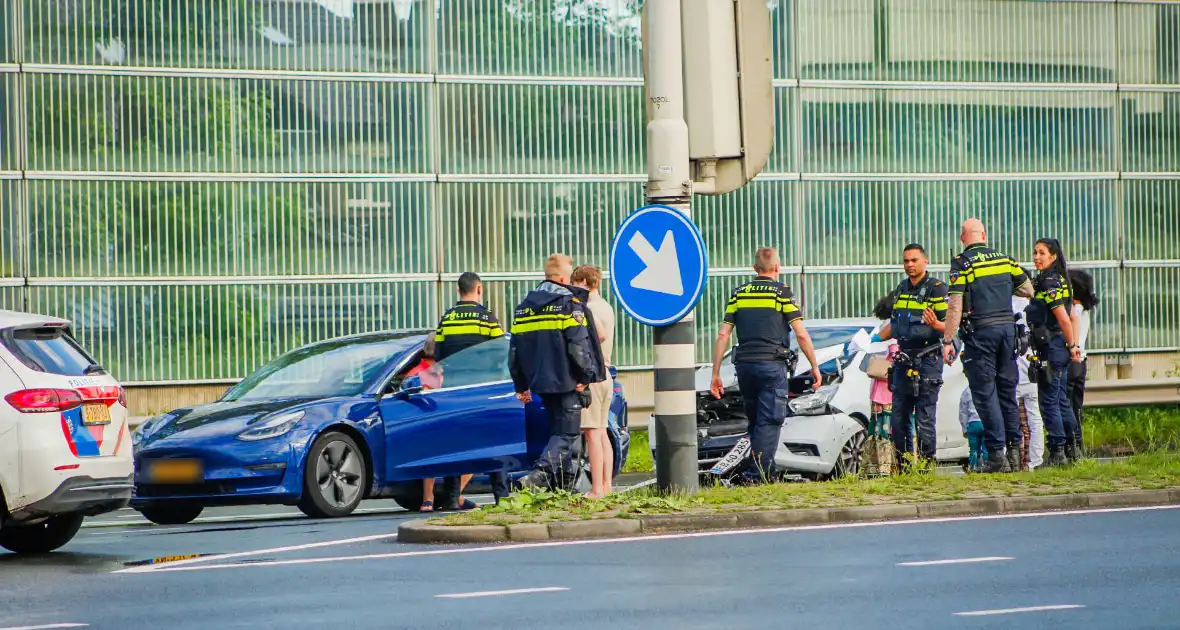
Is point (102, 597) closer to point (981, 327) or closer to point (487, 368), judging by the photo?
point (487, 368)

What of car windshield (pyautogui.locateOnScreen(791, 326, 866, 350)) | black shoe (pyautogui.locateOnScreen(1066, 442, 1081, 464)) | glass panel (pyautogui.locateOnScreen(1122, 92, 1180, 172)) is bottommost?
black shoe (pyautogui.locateOnScreen(1066, 442, 1081, 464))

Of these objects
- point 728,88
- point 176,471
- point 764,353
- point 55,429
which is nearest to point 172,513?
point 176,471

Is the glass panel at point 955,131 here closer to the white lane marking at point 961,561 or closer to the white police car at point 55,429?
the white police car at point 55,429

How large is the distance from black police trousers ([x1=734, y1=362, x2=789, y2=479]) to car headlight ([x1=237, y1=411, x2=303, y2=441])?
324cm

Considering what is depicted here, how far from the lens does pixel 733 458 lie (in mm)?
15008

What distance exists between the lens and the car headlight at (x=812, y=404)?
15.8m

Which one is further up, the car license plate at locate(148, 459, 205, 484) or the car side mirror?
the car side mirror

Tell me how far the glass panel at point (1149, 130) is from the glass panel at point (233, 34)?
8.47 metres

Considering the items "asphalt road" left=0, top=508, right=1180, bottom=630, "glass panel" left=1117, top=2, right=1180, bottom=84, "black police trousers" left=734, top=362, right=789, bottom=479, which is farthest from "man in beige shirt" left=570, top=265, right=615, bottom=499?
"glass panel" left=1117, top=2, right=1180, bottom=84

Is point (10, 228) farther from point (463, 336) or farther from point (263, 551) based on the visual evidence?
point (263, 551)

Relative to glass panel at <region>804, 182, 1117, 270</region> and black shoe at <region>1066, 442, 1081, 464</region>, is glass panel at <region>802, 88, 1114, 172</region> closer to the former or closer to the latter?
glass panel at <region>804, 182, 1117, 270</region>

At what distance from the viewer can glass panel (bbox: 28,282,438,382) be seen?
20234 mm

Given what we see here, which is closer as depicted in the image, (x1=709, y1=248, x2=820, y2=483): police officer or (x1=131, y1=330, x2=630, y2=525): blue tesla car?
(x1=131, y1=330, x2=630, y2=525): blue tesla car

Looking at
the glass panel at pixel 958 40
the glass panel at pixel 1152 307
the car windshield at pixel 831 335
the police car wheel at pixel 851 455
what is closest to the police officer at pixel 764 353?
the police car wheel at pixel 851 455
